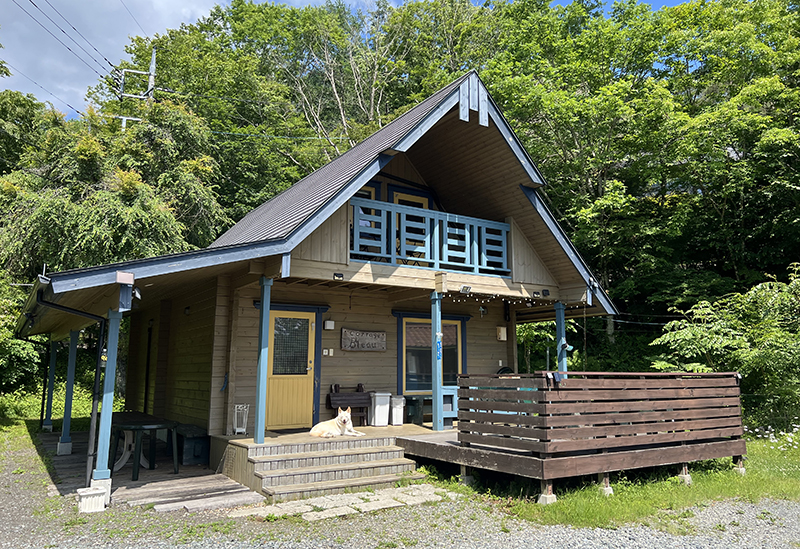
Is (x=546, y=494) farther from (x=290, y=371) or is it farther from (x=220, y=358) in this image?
(x=220, y=358)

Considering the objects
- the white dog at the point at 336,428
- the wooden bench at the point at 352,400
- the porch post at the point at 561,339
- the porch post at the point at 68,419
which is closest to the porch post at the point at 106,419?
the white dog at the point at 336,428

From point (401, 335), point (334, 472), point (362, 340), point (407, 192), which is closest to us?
point (334, 472)

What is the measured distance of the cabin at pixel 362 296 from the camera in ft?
24.4

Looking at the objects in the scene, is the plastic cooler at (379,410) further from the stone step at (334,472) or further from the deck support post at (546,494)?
the deck support post at (546,494)

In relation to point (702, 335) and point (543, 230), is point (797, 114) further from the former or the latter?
point (543, 230)

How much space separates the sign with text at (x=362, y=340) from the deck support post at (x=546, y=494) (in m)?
4.62

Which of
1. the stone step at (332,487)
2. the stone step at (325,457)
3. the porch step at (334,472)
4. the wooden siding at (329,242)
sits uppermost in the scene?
the wooden siding at (329,242)

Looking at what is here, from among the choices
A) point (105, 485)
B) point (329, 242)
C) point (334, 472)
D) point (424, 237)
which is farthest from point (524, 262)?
point (105, 485)

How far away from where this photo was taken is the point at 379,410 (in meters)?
9.66

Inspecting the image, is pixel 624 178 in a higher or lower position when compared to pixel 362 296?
higher

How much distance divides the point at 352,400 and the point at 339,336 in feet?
3.75

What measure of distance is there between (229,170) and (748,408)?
63.1 feet

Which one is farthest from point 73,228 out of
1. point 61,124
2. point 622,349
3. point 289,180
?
point 622,349

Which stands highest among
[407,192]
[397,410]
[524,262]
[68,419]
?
[407,192]
